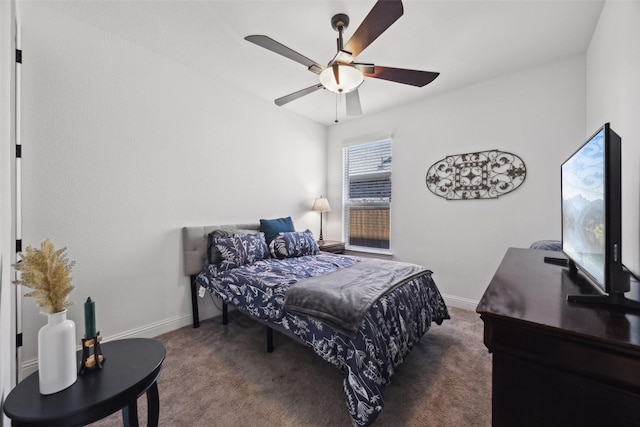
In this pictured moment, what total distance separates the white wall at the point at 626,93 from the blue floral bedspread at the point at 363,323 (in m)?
1.23

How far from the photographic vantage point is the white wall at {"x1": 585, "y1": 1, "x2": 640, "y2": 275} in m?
1.36

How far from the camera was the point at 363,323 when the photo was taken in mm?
1469

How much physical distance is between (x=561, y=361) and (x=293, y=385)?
1.56 meters

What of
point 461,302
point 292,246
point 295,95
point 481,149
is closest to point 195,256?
point 292,246

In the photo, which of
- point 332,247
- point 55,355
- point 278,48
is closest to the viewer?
point 55,355

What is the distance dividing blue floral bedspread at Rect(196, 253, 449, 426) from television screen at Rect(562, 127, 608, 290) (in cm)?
100

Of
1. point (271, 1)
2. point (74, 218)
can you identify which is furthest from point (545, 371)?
point (74, 218)

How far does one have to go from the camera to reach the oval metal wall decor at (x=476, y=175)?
278 cm

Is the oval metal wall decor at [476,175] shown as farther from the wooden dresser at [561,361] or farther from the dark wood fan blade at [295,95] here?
the wooden dresser at [561,361]

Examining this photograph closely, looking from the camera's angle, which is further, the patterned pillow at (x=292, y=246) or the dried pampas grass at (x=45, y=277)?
the patterned pillow at (x=292, y=246)

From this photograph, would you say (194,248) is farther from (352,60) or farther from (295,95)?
(352,60)

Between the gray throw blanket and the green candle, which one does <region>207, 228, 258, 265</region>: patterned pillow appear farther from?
the green candle

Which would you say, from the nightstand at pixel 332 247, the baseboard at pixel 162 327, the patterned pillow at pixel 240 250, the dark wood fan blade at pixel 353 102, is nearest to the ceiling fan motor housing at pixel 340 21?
the dark wood fan blade at pixel 353 102

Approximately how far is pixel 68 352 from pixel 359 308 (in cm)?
134
